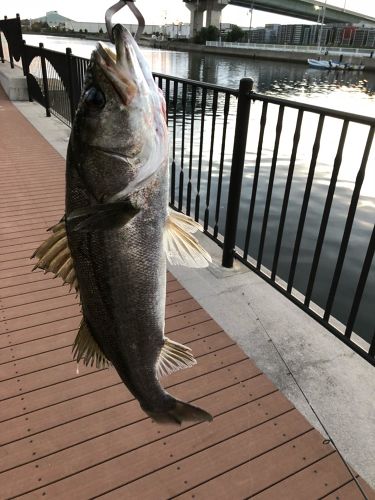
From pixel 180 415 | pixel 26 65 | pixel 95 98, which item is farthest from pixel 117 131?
pixel 26 65

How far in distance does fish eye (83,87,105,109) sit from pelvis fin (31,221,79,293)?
0.50 m

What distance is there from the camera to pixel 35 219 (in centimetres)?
477

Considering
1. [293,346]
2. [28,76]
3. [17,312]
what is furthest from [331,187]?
[28,76]

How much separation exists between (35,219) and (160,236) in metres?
3.66

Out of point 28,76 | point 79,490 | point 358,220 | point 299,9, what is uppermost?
point 299,9

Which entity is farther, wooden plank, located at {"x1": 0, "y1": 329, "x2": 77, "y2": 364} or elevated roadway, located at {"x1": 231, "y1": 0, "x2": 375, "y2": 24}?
elevated roadway, located at {"x1": 231, "y1": 0, "x2": 375, "y2": 24}

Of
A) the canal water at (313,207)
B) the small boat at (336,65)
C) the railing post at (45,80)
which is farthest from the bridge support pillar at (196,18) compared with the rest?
the railing post at (45,80)

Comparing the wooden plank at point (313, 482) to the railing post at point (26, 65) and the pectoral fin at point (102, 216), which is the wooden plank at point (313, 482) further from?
the railing post at point (26, 65)

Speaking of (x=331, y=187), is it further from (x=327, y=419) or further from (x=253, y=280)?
(x=327, y=419)

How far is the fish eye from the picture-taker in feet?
4.45

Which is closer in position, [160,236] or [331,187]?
[160,236]

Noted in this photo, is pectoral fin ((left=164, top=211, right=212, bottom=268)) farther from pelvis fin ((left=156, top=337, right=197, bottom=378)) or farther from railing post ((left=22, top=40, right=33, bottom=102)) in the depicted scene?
railing post ((left=22, top=40, right=33, bottom=102))

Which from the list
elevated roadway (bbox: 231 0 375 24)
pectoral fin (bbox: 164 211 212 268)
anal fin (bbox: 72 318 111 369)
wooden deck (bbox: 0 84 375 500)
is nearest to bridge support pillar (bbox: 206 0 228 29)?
elevated roadway (bbox: 231 0 375 24)

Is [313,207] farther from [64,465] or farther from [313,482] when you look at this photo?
[64,465]
